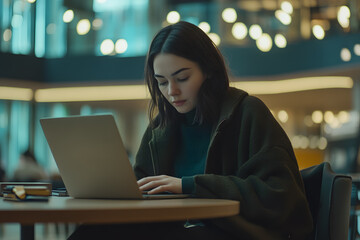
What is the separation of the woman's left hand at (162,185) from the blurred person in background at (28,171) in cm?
809

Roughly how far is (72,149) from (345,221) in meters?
0.90

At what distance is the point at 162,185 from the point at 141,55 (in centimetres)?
1159

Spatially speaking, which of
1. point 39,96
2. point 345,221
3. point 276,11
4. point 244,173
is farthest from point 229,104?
point 39,96

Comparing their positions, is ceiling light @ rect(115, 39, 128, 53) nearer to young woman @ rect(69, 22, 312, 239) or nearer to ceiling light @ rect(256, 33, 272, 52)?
ceiling light @ rect(256, 33, 272, 52)

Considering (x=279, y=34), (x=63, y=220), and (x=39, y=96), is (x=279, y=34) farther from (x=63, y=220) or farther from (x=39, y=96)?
(x=63, y=220)

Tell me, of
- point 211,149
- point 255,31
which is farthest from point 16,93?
point 211,149

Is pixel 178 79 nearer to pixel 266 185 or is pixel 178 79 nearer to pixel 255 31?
pixel 266 185

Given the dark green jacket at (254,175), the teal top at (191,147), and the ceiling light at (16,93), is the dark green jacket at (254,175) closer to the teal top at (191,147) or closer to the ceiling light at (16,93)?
the teal top at (191,147)

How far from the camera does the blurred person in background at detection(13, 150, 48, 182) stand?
9672 mm

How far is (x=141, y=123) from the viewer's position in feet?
54.6

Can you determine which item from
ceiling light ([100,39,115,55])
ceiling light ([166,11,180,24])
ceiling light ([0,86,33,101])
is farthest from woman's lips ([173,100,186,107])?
ceiling light ([0,86,33,101])

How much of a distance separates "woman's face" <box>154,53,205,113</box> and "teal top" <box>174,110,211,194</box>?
10 cm

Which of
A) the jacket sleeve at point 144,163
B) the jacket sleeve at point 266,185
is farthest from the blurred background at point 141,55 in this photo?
the jacket sleeve at point 266,185

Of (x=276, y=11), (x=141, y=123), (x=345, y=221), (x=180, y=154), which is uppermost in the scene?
(x=276, y=11)
